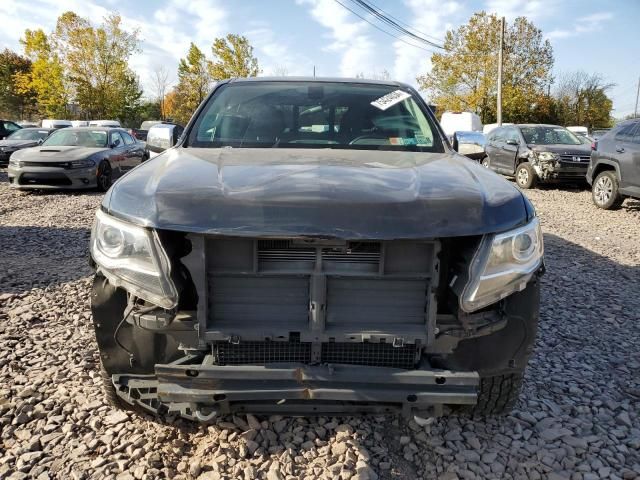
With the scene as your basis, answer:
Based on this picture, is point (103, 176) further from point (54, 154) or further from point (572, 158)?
point (572, 158)

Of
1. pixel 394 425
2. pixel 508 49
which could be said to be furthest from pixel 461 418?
pixel 508 49

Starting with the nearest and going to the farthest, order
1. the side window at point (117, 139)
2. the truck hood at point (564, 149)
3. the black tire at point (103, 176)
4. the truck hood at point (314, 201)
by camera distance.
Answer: the truck hood at point (314, 201)
the black tire at point (103, 176)
the side window at point (117, 139)
the truck hood at point (564, 149)

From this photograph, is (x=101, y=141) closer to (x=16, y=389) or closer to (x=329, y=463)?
(x=16, y=389)

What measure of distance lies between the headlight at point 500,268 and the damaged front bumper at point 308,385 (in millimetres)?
299

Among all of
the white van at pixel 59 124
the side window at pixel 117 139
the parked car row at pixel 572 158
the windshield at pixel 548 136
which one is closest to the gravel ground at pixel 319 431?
the parked car row at pixel 572 158

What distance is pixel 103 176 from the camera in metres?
11.0

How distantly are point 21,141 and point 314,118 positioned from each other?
53.6 ft

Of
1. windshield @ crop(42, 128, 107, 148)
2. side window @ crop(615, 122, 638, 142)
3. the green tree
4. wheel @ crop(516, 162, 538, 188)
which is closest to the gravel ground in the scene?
side window @ crop(615, 122, 638, 142)

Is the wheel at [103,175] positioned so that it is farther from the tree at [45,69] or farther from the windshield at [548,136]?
the tree at [45,69]

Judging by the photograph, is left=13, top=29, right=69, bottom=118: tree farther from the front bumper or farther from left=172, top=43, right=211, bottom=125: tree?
the front bumper

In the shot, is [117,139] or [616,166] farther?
[117,139]

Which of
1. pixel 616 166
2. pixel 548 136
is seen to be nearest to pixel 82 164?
pixel 616 166

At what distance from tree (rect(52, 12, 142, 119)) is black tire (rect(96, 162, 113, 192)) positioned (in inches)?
1080

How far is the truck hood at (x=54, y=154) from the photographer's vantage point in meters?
10.4
